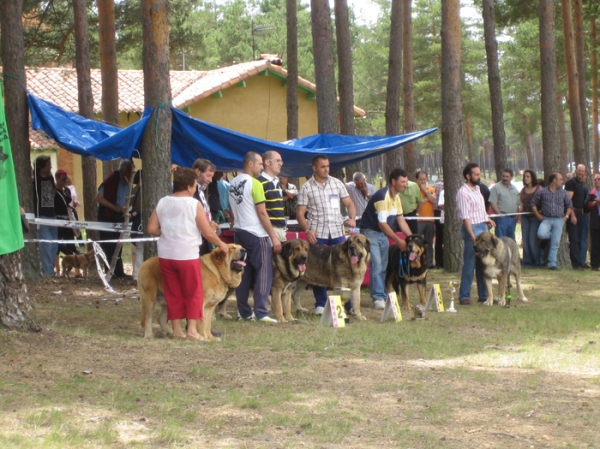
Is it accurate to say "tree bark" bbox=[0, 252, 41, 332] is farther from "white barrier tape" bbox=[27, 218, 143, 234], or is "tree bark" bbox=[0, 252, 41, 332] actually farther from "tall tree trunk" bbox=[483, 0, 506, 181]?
"tall tree trunk" bbox=[483, 0, 506, 181]

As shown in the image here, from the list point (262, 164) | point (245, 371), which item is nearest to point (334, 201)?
point (262, 164)

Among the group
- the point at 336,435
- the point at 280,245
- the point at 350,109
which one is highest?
the point at 350,109

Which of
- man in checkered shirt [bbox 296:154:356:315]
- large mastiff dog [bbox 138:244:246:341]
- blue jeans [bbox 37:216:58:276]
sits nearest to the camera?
large mastiff dog [bbox 138:244:246:341]

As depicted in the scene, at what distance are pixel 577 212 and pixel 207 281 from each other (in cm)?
1144

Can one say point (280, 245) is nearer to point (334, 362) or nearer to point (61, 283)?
point (334, 362)

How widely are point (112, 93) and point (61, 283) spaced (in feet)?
18.9

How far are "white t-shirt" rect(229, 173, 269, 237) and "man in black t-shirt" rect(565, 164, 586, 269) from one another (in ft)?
33.0

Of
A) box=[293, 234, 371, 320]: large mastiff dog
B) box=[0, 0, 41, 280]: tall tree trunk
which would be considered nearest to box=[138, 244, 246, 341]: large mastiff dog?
box=[293, 234, 371, 320]: large mastiff dog

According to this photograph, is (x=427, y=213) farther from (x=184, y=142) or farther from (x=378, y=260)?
(x=378, y=260)

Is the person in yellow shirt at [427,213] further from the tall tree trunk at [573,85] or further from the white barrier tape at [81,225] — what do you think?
the white barrier tape at [81,225]

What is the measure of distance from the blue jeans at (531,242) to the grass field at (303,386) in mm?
7436

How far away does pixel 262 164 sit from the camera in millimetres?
10133

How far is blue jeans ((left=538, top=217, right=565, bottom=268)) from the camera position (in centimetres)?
1719

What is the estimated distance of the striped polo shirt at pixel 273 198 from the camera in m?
10.0
